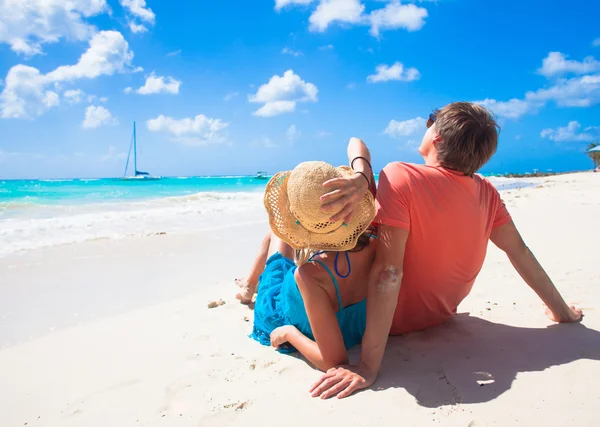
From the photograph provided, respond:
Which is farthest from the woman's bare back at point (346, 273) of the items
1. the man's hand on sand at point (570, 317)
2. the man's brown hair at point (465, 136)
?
the man's hand on sand at point (570, 317)

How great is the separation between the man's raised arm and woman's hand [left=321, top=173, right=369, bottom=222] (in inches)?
8.4

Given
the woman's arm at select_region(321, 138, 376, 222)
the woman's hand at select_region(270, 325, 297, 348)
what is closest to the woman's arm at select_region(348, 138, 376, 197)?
the woman's arm at select_region(321, 138, 376, 222)

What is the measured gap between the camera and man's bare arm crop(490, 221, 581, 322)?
2225mm

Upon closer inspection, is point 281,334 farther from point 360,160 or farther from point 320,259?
point 360,160

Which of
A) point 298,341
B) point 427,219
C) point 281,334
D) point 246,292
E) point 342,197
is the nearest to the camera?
point 342,197

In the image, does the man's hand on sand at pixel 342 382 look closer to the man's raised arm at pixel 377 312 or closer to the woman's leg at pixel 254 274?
the man's raised arm at pixel 377 312

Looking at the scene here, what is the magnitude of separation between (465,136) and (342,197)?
26.8 inches

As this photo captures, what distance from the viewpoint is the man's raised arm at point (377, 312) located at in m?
1.73

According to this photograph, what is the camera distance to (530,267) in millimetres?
2250

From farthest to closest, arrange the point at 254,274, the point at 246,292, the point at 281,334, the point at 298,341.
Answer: the point at 246,292, the point at 254,274, the point at 281,334, the point at 298,341

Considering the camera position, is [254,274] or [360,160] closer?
[360,160]

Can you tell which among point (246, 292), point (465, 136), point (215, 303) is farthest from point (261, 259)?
point (465, 136)

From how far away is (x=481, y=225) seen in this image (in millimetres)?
1963

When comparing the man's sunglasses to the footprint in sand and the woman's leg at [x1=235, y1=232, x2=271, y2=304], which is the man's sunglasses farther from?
the footprint in sand
